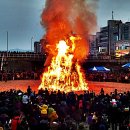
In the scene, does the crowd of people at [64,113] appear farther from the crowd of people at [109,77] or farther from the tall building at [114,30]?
the tall building at [114,30]

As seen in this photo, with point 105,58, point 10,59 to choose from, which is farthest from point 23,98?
point 105,58

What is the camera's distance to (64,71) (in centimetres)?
4712

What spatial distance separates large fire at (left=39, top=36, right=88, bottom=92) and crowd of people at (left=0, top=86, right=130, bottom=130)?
1996 centimetres

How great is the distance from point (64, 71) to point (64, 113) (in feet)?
87.3

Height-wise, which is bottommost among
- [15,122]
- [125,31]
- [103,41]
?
[15,122]

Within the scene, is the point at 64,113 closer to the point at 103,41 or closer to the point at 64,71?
the point at 64,71

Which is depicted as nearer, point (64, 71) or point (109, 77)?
point (64, 71)

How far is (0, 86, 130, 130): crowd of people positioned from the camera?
54.5ft

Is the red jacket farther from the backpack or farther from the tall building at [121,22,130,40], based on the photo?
the tall building at [121,22,130,40]

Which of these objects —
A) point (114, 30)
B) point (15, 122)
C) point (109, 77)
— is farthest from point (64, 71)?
point (114, 30)

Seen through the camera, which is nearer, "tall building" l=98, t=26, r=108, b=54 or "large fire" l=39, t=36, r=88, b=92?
"large fire" l=39, t=36, r=88, b=92

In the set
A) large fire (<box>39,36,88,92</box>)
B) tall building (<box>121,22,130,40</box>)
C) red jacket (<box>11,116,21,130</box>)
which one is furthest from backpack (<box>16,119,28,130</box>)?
tall building (<box>121,22,130,40</box>)

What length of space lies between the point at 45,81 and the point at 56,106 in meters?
25.9

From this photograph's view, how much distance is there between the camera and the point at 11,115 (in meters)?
19.3
